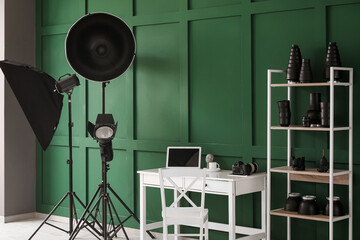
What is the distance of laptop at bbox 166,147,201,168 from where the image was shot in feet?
17.8

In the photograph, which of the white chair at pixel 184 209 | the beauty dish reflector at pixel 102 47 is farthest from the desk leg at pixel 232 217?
the beauty dish reflector at pixel 102 47

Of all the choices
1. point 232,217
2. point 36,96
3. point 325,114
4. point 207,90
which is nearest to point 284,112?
point 325,114

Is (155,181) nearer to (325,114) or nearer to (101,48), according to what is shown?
(101,48)

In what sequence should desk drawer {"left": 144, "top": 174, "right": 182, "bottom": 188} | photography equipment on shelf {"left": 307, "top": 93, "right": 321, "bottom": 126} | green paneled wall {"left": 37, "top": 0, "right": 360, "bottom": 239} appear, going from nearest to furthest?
photography equipment on shelf {"left": 307, "top": 93, "right": 321, "bottom": 126}
green paneled wall {"left": 37, "top": 0, "right": 360, "bottom": 239}
desk drawer {"left": 144, "top": 174, "right": 182, "bottom": 188}

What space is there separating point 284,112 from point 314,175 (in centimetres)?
56

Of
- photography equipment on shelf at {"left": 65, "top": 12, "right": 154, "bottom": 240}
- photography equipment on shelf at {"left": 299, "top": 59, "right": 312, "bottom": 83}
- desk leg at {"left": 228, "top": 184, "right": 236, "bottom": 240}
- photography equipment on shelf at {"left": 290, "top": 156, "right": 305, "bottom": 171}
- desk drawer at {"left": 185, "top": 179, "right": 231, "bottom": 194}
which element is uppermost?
photography equipment on shelf at {"left": 65, "top": 12, "right": 154, "bottom": 240}

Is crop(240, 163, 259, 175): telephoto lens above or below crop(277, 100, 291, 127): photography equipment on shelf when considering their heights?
below

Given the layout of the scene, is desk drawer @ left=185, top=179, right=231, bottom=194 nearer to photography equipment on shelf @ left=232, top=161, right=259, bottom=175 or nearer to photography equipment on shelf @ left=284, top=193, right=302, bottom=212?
photography equipment on shelf @ left=232, top=161, right=259, bottom=175

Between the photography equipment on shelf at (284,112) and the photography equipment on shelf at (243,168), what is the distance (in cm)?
49

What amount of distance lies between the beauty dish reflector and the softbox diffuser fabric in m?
0.47

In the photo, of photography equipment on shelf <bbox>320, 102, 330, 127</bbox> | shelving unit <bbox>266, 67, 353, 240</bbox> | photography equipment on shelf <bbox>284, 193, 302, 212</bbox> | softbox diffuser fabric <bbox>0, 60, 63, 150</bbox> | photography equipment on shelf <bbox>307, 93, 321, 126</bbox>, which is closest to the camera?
shelving unit <bbox>266, 67, 353, 240</bbox>

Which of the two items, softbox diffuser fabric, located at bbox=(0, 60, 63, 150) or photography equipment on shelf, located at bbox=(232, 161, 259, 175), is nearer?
photography equipment on shelf, located at bbox=(232, 161, 259, 175)

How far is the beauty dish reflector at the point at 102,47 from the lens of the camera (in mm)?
5660

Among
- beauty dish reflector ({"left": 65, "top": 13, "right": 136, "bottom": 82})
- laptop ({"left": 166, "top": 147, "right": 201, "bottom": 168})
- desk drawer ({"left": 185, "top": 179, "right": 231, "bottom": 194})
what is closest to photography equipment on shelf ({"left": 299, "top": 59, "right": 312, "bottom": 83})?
desk drawer ({"left": 185, "top": 179, "right": 231, "bottom": 194})
